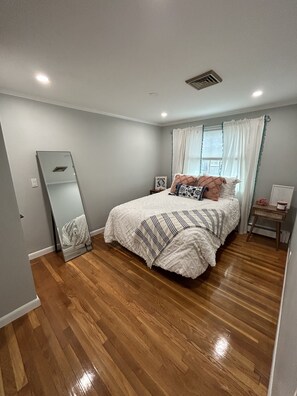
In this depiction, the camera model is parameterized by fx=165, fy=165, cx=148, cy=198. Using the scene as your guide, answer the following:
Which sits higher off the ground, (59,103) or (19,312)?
(59,103)

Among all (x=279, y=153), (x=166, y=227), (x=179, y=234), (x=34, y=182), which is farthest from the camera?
(x=279, y=153)

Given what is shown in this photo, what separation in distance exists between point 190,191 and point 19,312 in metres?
2.86

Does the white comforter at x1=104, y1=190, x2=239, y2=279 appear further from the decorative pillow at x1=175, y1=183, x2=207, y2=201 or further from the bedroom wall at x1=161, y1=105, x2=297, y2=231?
the bedroom wall at x1=161, y1=105, x2=297, y2=231

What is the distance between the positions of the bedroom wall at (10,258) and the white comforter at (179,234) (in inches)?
47.3

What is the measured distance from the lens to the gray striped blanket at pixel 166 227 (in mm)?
1996

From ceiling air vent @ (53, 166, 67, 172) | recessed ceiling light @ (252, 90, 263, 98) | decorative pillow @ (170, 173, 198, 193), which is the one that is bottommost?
decorative pillow @ (170, 173, 198, 193)

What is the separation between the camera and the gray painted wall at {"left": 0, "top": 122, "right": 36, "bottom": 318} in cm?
142

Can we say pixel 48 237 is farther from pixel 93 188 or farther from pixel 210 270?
pixel 210 270

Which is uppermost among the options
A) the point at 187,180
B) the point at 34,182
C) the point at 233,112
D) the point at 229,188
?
the point at 233,112

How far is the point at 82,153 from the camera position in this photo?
2871mm

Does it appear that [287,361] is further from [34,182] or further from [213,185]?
[34,182]

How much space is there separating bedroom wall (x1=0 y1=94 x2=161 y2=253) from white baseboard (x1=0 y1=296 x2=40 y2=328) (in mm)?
1063

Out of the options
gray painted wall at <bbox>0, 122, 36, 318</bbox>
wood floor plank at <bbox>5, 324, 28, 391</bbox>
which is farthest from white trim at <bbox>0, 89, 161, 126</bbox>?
wood floor plank at <bbox>5, 324, 28, 391</bbox>

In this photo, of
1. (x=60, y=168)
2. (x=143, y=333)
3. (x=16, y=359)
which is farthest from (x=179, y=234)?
(x=60, y=168)
